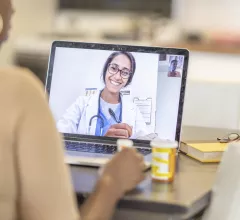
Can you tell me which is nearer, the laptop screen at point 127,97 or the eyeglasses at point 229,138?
the laptop screen at point 127,97

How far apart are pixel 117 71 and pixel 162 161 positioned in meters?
0.41

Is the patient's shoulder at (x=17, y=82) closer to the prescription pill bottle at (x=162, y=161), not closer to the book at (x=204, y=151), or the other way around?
the prescription pill bottle at (x=162, y=161)

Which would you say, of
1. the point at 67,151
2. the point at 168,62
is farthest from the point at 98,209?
the point at 168,62

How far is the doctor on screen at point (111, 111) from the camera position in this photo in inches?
67.8

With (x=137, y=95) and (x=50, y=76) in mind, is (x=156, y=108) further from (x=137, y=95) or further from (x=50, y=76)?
(x=50, y=76)

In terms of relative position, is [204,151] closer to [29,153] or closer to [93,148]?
[93,148]

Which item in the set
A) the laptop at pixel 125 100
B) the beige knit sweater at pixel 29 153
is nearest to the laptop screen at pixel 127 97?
the laptop at pixel 125 100

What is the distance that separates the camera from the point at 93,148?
170 cm

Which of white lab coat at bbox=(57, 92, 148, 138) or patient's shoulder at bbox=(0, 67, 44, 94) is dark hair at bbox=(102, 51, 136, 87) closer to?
white lab coat at bbox=(57, 92, 148, 138)

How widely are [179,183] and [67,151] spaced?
15.2 inches

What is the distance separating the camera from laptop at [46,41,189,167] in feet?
5.65

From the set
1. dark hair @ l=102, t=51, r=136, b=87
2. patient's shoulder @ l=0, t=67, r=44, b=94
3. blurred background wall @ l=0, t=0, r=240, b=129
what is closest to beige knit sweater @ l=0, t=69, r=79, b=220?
patient's shoulder @ l=0, t=67, r=44, b=94

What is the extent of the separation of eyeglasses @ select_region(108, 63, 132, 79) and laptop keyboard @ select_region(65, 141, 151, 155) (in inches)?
8.0

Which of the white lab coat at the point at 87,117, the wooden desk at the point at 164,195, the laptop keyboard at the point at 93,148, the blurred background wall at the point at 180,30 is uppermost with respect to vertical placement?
the blurred background wall at the point at 180,30
